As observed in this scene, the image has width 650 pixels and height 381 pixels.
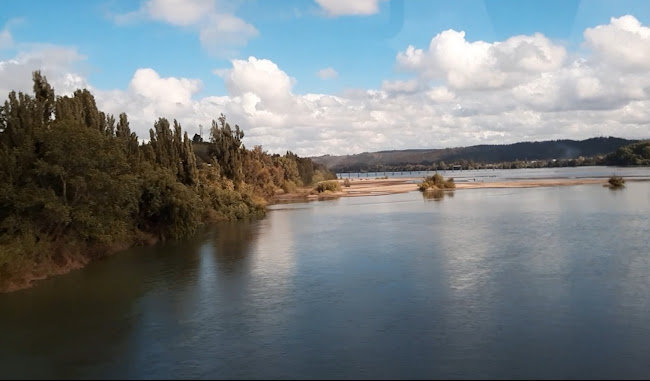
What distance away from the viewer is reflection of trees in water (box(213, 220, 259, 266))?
37.1m

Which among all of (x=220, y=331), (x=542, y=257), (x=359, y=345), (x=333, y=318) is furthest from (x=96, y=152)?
(x=542, y=257)

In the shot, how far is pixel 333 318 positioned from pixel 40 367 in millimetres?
10638

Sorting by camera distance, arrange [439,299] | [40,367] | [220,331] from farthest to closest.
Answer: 1. [439,299]
2. [220,331]
3. [40,367]

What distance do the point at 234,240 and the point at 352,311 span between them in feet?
81.5

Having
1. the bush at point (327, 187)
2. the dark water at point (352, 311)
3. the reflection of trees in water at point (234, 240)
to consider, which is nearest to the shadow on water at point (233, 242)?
the reflection of trees in water at point (234, 240)

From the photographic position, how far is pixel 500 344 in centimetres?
1800

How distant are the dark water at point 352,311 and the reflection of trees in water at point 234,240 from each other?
0.43m

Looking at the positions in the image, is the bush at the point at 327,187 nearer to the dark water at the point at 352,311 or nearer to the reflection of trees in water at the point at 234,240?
the reflection of trees in water at the point at 234,240

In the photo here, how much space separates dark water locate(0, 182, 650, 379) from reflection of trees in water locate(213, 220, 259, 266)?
17.0 inches

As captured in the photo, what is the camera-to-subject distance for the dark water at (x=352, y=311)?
55.4 feet

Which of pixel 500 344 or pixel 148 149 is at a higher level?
pixel 148 149

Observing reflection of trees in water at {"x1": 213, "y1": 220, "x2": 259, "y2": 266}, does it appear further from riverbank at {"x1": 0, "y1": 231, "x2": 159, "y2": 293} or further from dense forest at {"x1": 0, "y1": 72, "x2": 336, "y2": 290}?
riverbank at {"x1": 0, "y1": 231, "x2": 159, "y2": 293}

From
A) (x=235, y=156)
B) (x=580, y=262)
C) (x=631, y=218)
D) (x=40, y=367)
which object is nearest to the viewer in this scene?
(x=40, y=367)

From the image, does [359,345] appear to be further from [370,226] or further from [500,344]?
[370,226]
